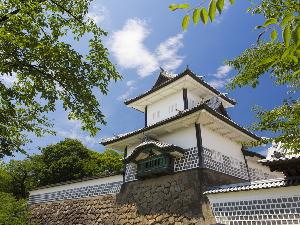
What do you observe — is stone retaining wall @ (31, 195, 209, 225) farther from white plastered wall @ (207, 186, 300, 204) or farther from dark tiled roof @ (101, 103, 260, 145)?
dark tiled roof @ (101, 103, 260, 145)

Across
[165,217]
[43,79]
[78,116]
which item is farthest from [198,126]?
[43,79]

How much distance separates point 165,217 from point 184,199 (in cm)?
119

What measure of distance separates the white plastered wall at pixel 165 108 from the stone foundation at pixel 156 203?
4145mm

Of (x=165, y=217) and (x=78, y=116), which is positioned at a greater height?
(x=78, y=116)

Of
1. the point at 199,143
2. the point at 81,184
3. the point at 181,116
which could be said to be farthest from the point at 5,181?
the point at 199,143

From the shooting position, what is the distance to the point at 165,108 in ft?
56.4

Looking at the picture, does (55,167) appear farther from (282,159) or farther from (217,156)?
(282,159)

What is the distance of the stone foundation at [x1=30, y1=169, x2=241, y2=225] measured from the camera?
39.8ft

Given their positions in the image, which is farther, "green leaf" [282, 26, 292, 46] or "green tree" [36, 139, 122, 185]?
"green tree" [36, 139, 122, 185]

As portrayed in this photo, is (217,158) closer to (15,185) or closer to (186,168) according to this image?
(186,168)

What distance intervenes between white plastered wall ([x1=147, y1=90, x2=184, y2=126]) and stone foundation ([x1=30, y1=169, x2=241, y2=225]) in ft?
13.6

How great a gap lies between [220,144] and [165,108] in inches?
159

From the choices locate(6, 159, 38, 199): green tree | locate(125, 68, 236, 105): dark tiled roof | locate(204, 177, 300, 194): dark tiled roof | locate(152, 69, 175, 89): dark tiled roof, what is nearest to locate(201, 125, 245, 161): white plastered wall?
locate(204, 177, 300, 194): dark tiled roof

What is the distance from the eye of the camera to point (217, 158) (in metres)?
14.0
